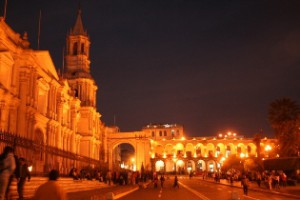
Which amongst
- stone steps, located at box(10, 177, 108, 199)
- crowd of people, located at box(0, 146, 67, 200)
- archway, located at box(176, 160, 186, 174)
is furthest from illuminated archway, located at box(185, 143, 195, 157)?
crowd of people, located at box(0, 146, 67, 200)

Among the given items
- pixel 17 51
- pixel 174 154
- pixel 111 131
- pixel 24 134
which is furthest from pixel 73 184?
pixel 174 154

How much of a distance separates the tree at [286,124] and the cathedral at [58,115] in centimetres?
607

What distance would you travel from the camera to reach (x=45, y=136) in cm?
4141

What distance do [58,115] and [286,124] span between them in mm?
30972

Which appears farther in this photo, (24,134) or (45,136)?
(45,136)

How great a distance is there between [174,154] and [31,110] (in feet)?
275

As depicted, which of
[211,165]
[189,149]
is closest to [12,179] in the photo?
[211,165]

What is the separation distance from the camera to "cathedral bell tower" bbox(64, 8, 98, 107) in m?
60.3

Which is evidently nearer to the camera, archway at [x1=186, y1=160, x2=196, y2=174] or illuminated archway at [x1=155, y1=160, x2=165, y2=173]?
illuminated archway at [x1=155, y1=160, x2=165, y2=173]

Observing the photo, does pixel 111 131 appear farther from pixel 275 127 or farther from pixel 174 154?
pixel 275 127

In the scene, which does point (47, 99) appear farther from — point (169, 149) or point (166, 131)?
point (166, 131)

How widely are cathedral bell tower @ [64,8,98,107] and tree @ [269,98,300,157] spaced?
1189 inches

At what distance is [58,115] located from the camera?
46.1 meters

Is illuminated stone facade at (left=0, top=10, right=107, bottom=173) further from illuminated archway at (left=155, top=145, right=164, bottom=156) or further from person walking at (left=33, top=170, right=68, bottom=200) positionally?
illuminated archway at (left=155, top=145, right=164, bottom=156)
